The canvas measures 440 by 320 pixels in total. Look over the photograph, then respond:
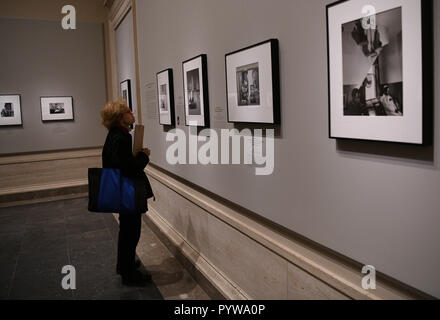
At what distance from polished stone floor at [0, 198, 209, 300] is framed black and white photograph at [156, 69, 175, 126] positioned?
6.95 feet

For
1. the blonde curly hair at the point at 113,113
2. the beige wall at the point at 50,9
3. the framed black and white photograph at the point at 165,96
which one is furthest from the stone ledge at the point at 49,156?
the blonde curly hair at the point at 113,113

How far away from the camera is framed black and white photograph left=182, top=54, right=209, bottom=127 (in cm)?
450

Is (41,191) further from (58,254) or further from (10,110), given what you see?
(58,254)

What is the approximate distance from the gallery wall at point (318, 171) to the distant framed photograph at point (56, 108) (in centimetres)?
763

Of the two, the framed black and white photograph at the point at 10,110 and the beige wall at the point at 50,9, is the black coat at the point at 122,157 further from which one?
the beige wall at the point at 50,9

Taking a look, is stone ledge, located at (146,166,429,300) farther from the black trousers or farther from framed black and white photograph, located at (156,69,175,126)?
framed black and white photograph, located at (156,69,175,126)

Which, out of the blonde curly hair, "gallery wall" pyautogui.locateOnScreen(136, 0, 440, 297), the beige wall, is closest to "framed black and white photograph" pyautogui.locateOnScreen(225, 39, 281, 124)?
"gallery wall" pyautogui.locateOnScreen(136, 0, 440, 297)

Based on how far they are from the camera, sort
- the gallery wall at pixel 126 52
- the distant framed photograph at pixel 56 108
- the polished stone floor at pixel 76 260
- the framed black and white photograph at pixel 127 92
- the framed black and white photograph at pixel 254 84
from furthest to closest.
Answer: the distant framed photograph at pixel 56 108 → the framed black and white photograph at pixel 127 92 → the gallery wall at pixel 126 52 → the polished stone floor at pixel 76 260 → the framed black and white photograph at pixel 254 84

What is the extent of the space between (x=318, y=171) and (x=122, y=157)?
261cm

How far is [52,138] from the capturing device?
433 inches

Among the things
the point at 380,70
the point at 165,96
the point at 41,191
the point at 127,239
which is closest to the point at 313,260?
the point at 380,70

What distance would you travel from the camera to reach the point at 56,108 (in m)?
10.9

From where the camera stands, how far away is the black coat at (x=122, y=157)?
181 inches

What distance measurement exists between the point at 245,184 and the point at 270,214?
0.51 m
